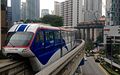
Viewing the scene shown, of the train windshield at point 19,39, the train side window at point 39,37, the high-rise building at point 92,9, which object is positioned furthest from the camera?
the high-rise building at point 92,9

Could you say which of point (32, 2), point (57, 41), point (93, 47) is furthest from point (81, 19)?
point (57, 41)

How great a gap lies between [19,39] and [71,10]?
115420 mm

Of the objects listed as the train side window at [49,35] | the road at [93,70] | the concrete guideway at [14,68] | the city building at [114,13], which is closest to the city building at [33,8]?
the city building at [114,13]

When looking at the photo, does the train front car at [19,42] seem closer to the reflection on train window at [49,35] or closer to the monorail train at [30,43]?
the monorail train at [30,43]

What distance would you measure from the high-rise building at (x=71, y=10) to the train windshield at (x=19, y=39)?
362ft

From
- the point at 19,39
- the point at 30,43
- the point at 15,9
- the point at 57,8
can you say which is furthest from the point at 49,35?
the point at 57,8

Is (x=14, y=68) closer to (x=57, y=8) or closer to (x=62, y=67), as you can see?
(x=62, y=67)

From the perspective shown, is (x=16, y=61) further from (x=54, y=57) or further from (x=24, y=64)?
(x=54, y=57)

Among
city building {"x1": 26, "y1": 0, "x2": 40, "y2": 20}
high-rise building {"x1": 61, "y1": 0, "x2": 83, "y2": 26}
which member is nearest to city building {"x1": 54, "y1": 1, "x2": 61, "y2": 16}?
high-rise building {"x1": 61, "y1": 0, "x2": 83, "y2": 26}

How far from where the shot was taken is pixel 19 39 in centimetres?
1498

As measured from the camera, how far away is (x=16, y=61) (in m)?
14.8

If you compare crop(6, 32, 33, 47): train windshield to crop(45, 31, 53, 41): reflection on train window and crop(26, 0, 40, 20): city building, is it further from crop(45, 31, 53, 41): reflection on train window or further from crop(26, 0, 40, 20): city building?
crop(26, 0, 40, 20): city building

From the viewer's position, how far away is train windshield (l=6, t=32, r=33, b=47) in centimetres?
1467

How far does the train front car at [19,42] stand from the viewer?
1424cm
